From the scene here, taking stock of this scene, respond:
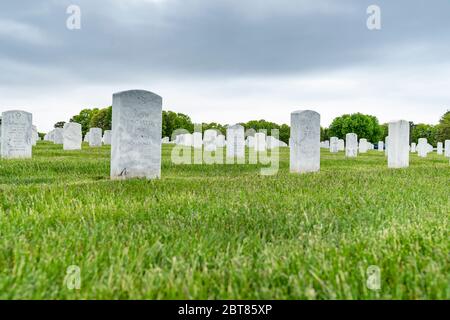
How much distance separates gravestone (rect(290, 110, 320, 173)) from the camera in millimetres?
11625

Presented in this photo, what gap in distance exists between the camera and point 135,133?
8.55 metres

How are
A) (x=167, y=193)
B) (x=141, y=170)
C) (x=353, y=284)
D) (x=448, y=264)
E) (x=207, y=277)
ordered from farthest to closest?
1. (x=141, y=170)
2. (x=167, y=193)
3. (x=448, y=264)
4. (x=207, y=277)
5. (x=353, y=284)

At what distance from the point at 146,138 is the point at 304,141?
4935 mm

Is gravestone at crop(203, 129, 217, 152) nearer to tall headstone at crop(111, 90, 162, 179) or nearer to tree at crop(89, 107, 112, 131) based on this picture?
tall headstone at crop(111, 90, 162, 179)

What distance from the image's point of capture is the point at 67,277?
2.31 meters

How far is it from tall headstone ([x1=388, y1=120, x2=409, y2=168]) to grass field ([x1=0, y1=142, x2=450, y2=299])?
9364 millimetres

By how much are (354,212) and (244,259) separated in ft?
6.61

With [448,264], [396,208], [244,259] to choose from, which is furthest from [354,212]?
A: [244,259]

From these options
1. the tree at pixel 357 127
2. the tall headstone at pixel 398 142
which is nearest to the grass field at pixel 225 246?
the tall headstone at pixel 398 142

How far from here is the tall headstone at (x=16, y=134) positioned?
14.6 metres

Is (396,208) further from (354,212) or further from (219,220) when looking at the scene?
(219,220)

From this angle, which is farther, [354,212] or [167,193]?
[167,193]

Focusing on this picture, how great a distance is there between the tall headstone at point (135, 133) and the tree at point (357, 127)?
75944mm

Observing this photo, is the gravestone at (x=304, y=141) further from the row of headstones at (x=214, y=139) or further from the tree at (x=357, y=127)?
the tree at (x=357, y=127)
